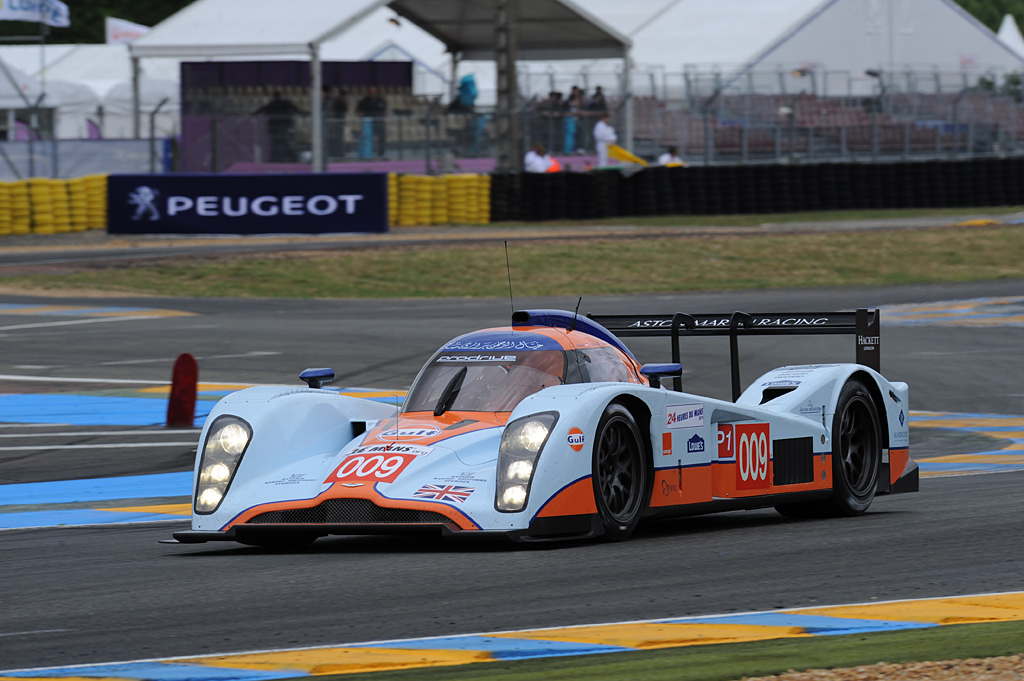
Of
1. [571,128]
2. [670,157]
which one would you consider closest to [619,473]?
[670,157]

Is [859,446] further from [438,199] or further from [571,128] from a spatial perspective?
[571,128]

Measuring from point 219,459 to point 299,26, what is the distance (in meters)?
31.3

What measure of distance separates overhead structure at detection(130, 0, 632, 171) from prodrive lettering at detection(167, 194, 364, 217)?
4.76 metres

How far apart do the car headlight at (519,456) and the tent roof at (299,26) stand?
30.9 m

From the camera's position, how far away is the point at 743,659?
4.90 metres

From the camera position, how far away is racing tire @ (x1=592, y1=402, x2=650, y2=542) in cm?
720

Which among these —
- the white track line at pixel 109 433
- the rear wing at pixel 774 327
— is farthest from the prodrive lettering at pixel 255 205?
the rear wing at pixel 774 327

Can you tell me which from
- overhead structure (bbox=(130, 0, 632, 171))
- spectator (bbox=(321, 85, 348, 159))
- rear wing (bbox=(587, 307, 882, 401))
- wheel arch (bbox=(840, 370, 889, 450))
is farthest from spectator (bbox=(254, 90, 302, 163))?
wheel arch (bbox=(840, 370, 889, 450))

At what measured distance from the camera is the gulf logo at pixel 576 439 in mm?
6984

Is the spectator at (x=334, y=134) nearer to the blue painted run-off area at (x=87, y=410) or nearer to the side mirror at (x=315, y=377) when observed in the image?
the blue painted run-off area at (x=87, y=410)

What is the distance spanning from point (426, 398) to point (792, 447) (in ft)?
6.44

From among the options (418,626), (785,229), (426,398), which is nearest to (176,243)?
(785,229)

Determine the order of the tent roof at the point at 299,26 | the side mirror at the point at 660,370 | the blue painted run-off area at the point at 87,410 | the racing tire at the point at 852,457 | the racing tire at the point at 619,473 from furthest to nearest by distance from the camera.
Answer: the tent roof at the point at 299,26
the blue painted run-off area at the point at 87,410
the racing tire at the point at 852,457
the side mirror at the point at 660,370
the racing tire at the point at 619,473

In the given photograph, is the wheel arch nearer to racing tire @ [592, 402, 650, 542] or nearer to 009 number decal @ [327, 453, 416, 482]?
racing tire @ [592, 402, 650, 542]
